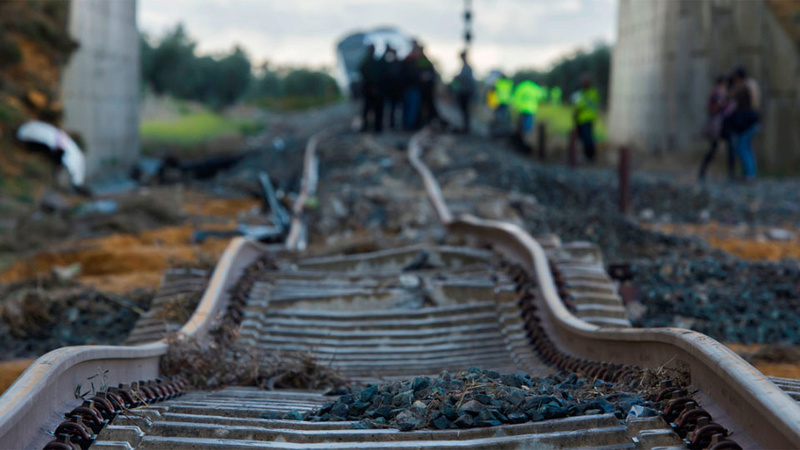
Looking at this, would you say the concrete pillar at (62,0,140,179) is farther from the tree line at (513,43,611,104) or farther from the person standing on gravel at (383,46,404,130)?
the tree line at (513,43,611,104)

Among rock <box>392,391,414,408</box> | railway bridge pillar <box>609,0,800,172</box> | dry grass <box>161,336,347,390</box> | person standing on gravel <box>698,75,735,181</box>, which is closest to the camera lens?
rock <box>392,391,414,408</box>

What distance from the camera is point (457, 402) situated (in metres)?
3.60

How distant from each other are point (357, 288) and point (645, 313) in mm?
2327

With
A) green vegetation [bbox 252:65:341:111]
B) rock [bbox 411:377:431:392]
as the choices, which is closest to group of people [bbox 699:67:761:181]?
rock [bbox 411:377:431:392]

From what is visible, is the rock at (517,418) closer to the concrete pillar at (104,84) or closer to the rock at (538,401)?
the rock at (538,401)

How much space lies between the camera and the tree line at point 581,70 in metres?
50.9

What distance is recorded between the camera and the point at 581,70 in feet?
180

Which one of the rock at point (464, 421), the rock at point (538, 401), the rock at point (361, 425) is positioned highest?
the rock at point (538, 401)

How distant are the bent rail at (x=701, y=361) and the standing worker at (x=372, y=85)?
47.4ft

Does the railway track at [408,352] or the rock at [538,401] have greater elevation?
the rock at [538,401]

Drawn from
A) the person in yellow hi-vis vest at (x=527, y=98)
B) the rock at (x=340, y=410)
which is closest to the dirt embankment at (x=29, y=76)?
the person in yellow hi-vis vest at (x=527, y=98)

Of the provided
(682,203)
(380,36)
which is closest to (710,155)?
(682,203)

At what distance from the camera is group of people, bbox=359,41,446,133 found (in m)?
21.0

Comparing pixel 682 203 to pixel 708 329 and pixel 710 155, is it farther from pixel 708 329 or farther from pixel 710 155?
pixel 708 329
